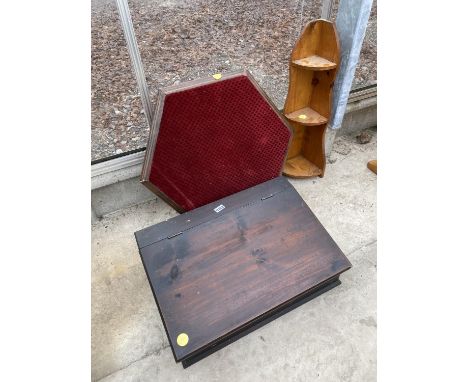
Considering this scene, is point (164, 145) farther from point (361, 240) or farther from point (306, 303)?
point (361, 240)

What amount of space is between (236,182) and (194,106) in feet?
1.81

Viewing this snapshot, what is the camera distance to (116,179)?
199 centimetres

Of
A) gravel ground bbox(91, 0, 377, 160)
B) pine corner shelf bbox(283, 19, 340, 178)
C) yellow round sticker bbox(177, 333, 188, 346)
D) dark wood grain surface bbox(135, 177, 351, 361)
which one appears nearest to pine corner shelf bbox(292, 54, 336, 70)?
pine corner shelf bbox(283, 19, 340, 178)

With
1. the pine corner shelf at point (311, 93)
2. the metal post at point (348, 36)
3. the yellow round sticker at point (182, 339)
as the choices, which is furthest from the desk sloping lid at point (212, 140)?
the yellow round sticker at point (182, 339)

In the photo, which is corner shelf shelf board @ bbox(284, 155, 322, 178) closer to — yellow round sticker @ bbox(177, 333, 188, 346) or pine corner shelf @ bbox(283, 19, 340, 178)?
pine corner shelf @ bbox(283, 19, 340, 178)

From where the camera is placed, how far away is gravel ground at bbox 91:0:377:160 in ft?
7.06

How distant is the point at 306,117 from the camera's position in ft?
6.84

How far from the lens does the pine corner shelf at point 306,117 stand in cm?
204

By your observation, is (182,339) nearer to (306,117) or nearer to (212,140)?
(212,140)

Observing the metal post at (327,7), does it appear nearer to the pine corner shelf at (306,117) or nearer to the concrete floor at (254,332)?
the pine corner shelf at (306,117)

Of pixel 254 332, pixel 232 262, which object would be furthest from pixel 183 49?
pixel 254 332

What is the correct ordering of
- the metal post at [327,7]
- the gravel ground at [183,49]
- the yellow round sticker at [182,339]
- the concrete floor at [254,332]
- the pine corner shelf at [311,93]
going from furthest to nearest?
the gravel ground at [183,49] → the metal post at [327,7] → the pine corner shelf at [311,93] → the concrete floor at [254,332] → the yellow round sticker at [182,339]

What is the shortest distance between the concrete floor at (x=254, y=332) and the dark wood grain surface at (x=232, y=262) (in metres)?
0.21

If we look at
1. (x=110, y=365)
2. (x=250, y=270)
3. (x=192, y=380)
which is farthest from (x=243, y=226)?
(x=110, y=365)
